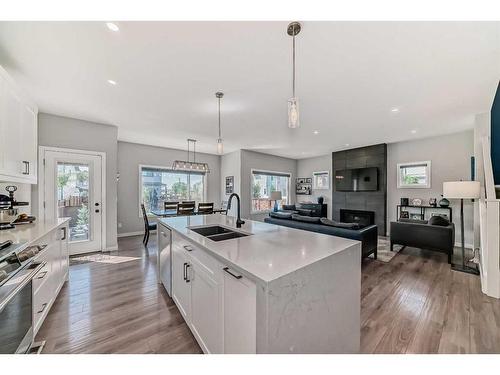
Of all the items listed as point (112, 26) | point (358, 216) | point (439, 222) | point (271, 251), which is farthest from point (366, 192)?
point (112, 26)

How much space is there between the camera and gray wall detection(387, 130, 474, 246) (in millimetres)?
4680

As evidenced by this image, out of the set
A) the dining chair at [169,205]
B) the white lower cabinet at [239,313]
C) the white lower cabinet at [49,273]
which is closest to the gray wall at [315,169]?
the dining chair at [169,205]

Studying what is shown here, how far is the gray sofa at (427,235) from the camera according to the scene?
3516mm

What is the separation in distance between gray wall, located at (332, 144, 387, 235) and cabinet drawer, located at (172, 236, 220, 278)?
18.9ft

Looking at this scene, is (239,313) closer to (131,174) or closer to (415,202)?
(131,174)

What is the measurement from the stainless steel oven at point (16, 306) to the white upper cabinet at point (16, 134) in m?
1.19

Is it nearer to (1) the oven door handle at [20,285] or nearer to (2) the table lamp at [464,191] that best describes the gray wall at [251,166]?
(2) the table lamp at [464,191]

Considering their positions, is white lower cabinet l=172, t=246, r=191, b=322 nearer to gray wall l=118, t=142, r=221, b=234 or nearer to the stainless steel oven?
the stainless steel oven

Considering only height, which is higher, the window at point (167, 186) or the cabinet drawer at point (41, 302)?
the window at point (167, 186)

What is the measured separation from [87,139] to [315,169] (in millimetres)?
7008
